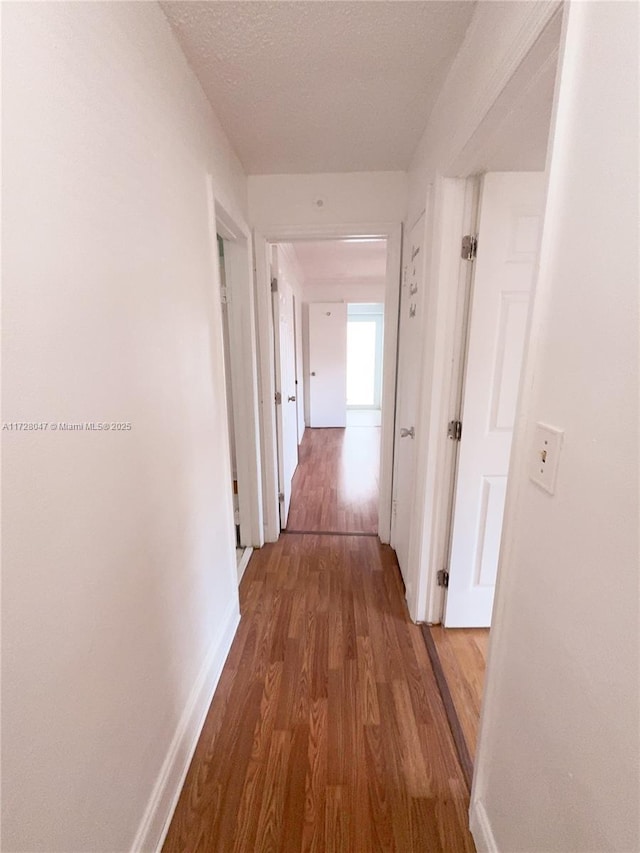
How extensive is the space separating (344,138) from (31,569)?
202 cm

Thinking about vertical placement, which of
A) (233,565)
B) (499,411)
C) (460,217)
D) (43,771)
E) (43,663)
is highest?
(460,217)

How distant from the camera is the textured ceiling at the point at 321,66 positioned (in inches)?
39.1

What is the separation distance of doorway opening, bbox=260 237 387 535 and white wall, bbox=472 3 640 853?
4.49 ft

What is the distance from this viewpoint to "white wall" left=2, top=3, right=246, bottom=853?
562 millimetres

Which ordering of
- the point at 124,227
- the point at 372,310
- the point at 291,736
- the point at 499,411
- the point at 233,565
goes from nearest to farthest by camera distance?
the point at 124,227
the point at 291,736
the point at 499,411
the point at 233,565
the point at 372,310

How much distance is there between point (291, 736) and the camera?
48.8 inches

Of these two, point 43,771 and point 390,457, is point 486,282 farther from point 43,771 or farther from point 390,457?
point 43,771

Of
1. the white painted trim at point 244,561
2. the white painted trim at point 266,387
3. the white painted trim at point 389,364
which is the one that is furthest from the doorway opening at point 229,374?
the white painted trim at point 389,364

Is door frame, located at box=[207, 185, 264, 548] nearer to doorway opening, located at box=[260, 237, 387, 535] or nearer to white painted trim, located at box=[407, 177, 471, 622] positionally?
doorway opening, located at box=[260, 237, 387, 535]

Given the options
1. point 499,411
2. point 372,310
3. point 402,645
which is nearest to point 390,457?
point 499,411

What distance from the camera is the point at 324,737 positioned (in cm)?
123

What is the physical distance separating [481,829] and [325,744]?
1.67ft

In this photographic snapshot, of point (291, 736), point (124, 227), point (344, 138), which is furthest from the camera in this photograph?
point (344, 138)

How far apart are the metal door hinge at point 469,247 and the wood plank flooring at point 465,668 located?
164cm
